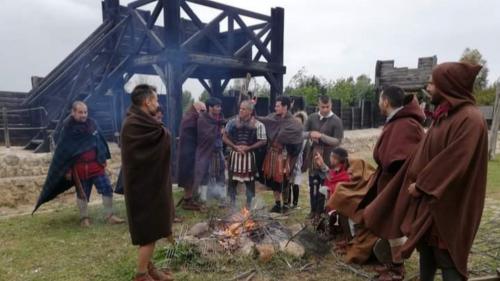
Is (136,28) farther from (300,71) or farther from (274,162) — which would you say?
(300,71)

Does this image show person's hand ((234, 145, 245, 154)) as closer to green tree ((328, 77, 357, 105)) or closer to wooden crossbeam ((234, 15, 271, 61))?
wooden crossbeam ((234, 15, 271, 61))

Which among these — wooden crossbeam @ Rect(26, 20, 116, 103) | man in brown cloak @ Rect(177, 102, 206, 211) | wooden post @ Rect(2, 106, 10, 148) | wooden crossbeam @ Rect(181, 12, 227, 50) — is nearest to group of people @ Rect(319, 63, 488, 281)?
man in brown cloak @ Rect(177, 102, 206, 211)

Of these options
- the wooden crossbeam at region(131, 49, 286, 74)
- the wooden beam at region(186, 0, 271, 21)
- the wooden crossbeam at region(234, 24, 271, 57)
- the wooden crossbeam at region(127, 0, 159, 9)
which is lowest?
the wooden crossbeam at region(131, 49, 286, 74)

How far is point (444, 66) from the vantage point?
8.59ft

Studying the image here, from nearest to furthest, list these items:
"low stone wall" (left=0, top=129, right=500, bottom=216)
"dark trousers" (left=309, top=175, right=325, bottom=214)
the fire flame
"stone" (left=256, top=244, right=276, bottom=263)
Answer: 1. "stone" (left=256, top=244, right=276, bottom=263)
2. the fire flame
3. "dark trousers" (left=309, top=175, right=325, bottom=214)
4. "low stone wall" (left=0, top=129, right=500, bottom=216)

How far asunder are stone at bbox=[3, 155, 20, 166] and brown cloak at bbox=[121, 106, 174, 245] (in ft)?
17.7

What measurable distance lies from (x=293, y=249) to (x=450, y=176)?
218 cm

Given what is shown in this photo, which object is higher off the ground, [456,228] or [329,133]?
[329,133]

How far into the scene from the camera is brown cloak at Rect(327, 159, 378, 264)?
3767mm

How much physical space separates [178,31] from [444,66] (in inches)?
218

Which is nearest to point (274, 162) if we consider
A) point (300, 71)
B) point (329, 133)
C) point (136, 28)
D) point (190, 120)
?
point (329, 133)

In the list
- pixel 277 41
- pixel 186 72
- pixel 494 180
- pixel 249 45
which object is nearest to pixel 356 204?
pixel 186 72

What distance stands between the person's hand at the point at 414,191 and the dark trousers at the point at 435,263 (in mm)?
418

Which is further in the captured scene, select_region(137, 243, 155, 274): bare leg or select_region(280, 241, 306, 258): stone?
select_region(280, 241, 306, 258): stone
